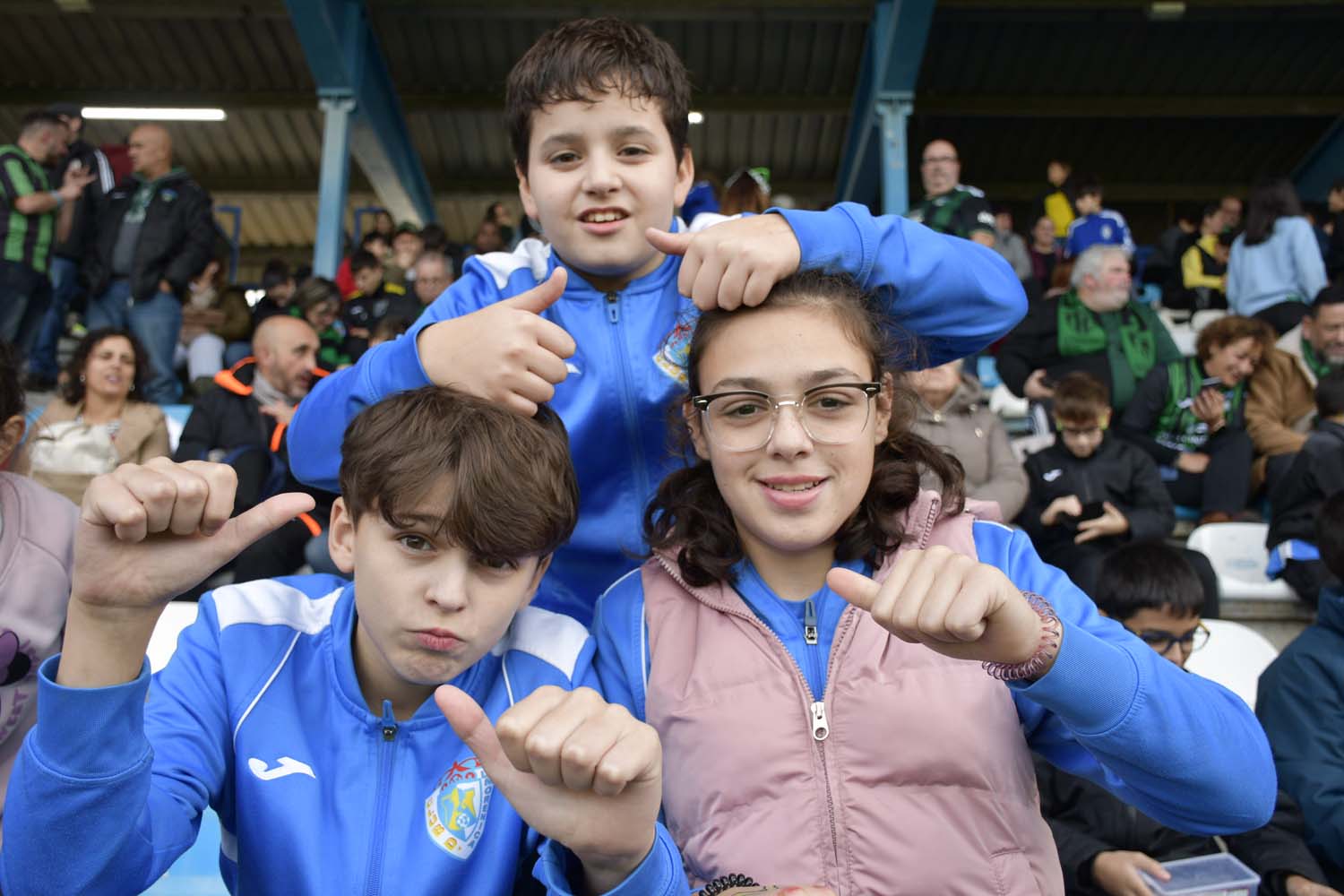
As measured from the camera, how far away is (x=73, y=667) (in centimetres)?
99

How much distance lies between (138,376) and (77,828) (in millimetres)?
3575

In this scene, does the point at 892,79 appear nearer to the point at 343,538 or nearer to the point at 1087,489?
the point at 1087,489

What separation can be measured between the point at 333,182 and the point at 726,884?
7849 millimetres

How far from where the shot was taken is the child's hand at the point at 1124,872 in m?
1.79

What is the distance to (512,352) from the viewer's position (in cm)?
126

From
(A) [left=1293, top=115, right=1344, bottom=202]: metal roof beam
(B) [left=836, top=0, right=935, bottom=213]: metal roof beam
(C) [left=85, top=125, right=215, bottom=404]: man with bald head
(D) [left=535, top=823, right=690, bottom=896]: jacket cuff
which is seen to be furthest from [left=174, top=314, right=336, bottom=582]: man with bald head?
(A) [left=1293, top=115, right=1344, bottom=202]: metal roof beam

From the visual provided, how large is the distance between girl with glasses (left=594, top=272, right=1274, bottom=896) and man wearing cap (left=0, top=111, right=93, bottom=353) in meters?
5.24

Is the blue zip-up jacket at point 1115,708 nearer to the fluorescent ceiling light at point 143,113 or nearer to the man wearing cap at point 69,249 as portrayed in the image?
the man wearing cap at point 69,249

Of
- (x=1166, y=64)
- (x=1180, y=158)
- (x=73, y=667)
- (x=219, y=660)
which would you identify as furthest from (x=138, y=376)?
(x=1180, y=158)

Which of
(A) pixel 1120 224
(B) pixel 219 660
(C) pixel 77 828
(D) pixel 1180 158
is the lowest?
(C) pixel 77 828

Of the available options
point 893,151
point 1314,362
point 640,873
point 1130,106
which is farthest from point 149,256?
point 1130,106

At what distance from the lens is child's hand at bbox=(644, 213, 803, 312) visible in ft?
4.25

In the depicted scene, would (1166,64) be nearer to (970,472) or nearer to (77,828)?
(970,472)

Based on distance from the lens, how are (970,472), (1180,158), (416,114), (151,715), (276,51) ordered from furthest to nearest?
(1180,158) → (416,114) → (276,51) → (970,472) → (151,715)
